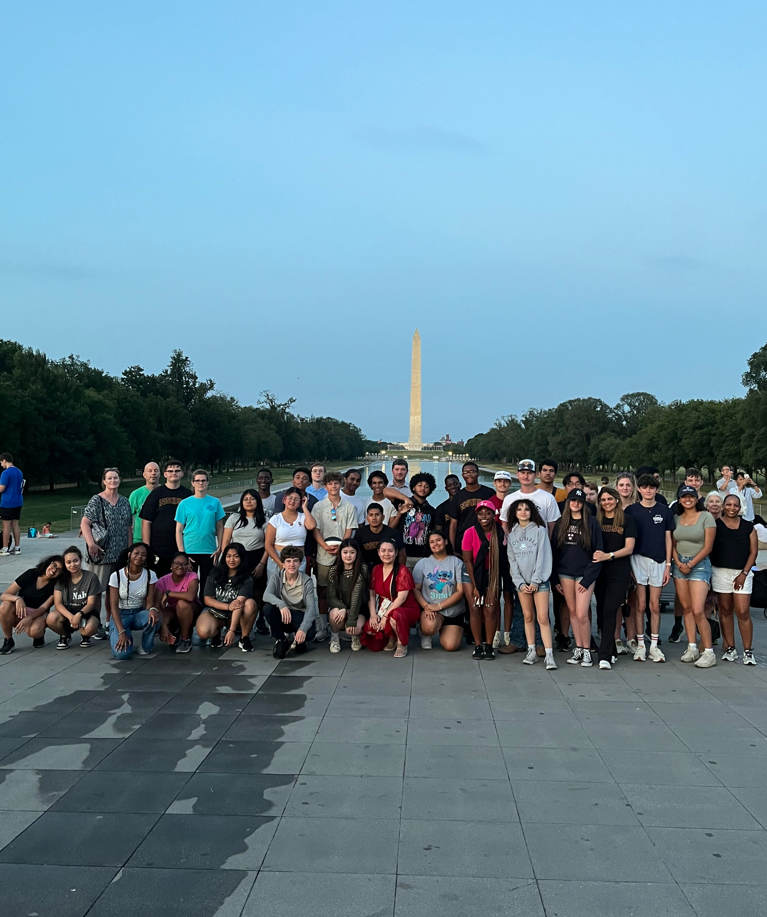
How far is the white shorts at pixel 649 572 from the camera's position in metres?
8.32

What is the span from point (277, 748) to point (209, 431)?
213 feet

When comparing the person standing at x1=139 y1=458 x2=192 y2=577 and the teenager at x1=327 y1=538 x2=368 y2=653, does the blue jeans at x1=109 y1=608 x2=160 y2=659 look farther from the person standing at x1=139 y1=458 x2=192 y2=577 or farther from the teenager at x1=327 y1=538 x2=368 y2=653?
the teenager at x1=327 y1=538 x2=368 y2=653

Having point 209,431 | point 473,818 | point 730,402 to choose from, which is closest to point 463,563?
point 473,818

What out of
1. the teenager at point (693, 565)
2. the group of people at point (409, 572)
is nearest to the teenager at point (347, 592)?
the group of people at point (409, 572)

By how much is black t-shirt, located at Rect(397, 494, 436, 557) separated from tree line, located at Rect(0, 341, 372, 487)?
39136 mm

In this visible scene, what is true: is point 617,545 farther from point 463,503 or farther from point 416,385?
point 416,385

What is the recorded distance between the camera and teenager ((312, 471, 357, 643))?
8.96 metres

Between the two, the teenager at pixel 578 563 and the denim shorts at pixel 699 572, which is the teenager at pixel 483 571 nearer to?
the teenager at pixel 578 563

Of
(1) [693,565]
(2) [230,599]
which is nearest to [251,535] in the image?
(2) [230,599]

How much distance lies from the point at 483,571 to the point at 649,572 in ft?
5.72

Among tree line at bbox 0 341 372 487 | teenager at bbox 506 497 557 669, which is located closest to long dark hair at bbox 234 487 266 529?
teenager at bbox 506 497 557 669

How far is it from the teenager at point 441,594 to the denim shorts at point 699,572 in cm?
235

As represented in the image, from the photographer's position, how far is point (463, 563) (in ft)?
28.7

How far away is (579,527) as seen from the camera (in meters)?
8.22
